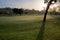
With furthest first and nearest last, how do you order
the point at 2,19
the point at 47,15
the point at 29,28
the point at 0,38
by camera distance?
the point at 47,15, the point at 29,28, the point at 2,19, the point at 0,38

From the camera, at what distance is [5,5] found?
616 cm

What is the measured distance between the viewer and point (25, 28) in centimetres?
667

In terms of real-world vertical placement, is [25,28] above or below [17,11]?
below

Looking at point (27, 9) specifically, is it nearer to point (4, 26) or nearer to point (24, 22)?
point (24, 22)

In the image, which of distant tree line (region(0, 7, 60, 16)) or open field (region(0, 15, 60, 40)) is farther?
distant tree line (region(0, 7, 60, 16))

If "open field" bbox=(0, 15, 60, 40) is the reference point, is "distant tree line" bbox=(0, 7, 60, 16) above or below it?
above

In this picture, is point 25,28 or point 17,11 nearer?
point 17,11

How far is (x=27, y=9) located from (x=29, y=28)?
0.76m

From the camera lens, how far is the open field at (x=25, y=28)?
19.5ft

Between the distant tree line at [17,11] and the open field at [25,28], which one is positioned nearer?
the open field at [25,28]

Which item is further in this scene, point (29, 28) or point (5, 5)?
point (29, 28)

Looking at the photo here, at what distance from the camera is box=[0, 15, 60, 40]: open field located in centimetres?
A: 594

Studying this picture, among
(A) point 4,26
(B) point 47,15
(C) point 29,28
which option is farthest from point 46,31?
(A) point 4,26

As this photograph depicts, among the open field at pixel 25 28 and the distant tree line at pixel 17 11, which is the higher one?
the distant tree line at pixel 17 11
